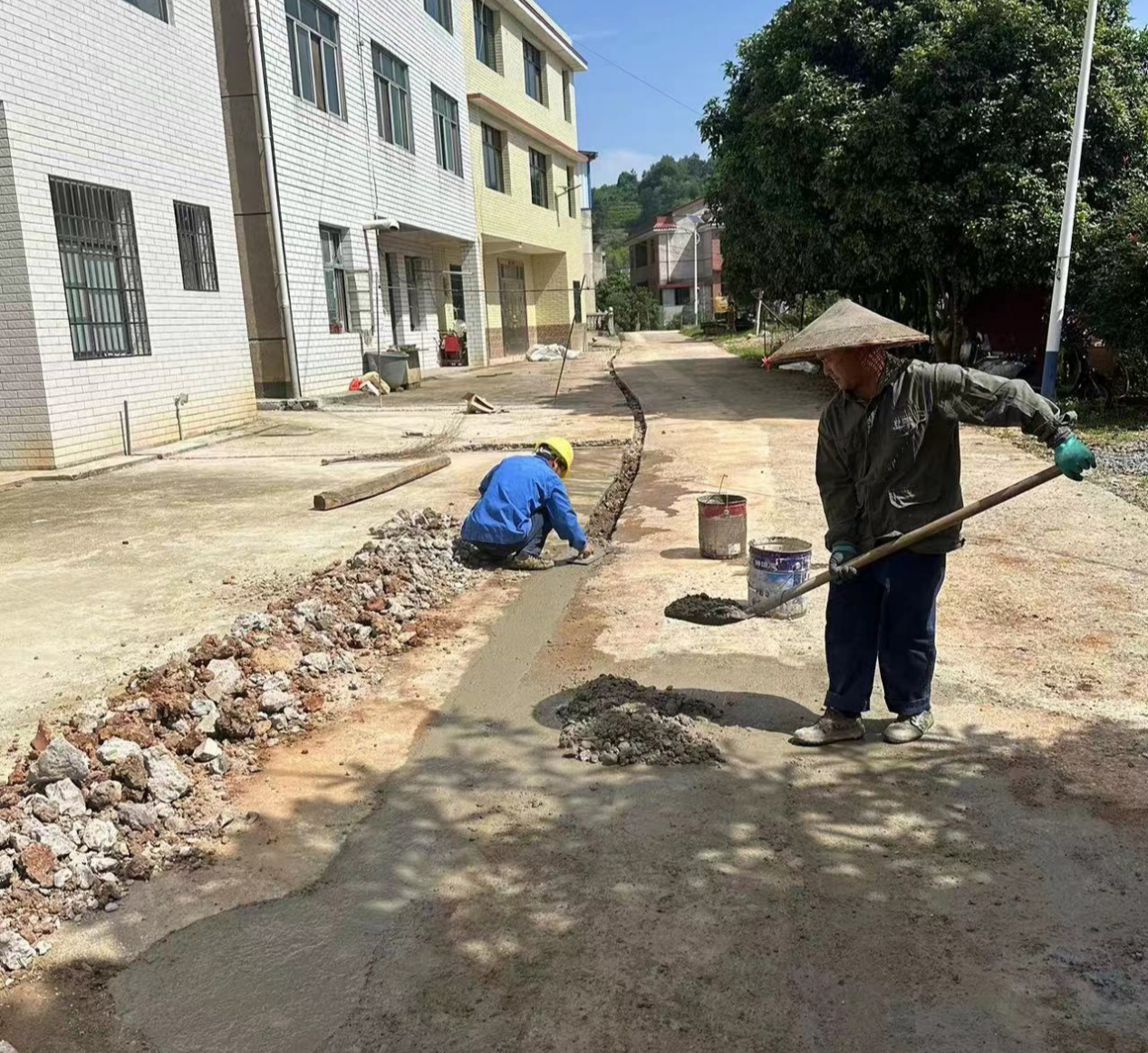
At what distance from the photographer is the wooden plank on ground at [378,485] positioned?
8500 mm

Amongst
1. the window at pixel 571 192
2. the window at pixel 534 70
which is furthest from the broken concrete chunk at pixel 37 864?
the window at pixel 571 192

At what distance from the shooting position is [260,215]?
54.0 feet

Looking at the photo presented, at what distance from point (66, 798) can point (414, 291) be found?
73.7 feet

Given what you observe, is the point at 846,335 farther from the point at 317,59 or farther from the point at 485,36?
the point at 485,36

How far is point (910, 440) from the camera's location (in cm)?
369

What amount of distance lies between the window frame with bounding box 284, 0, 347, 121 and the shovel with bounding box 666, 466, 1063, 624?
1549 centimetres

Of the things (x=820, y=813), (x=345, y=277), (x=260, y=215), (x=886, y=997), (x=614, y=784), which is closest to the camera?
(x=886, y=997)

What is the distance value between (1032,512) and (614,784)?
5434 millimetres

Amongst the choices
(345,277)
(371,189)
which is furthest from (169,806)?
(371,189)

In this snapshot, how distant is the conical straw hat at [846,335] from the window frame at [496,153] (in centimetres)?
2559

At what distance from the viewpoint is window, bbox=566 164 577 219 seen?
3581 cm

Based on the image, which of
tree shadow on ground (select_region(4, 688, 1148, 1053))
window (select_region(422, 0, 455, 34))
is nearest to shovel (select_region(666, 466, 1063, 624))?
tree shadow on ground (select_region(4, 688, 1148, 1053))

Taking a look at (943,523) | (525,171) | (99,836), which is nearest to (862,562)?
(943,523)

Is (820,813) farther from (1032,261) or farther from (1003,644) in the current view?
(1032,261)
